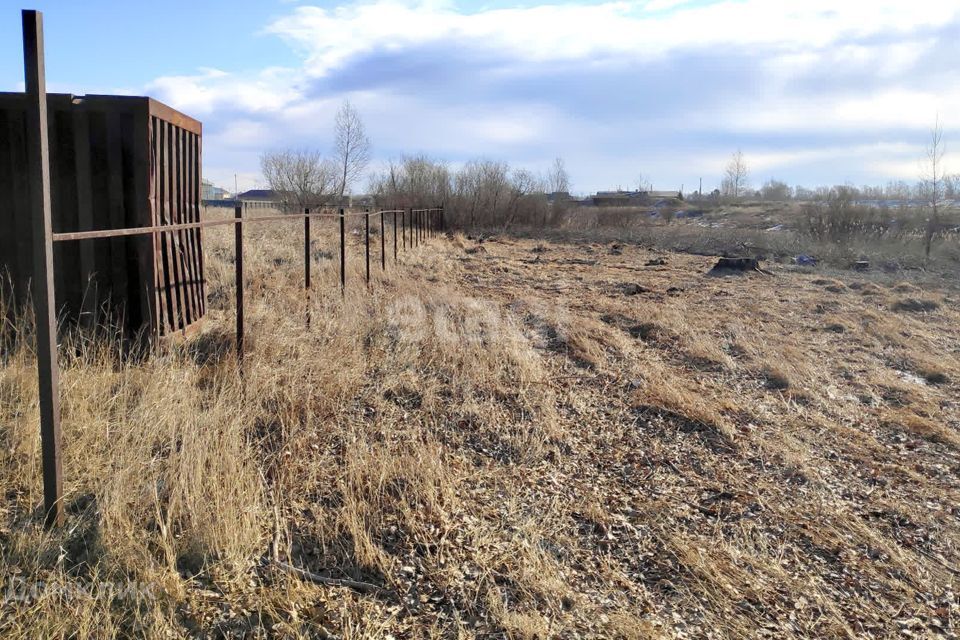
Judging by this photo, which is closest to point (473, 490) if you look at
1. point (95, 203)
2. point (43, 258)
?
point (43, 258)

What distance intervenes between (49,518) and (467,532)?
1.96 meters

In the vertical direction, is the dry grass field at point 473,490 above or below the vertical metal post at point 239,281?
below

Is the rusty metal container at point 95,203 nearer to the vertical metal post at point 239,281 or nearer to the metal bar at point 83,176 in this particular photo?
the metal bar at point 83,176

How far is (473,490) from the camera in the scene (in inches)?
164

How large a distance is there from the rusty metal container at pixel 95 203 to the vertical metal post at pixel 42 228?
2.77m

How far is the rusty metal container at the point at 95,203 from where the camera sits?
5703mm

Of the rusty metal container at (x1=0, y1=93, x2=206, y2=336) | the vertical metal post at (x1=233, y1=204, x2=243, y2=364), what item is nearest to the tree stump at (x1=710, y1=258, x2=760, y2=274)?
the vertical metal post at (x1=233, y1=204, x2=243, y2=364)

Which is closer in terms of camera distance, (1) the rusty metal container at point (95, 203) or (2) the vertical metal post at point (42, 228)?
(2) the vertical metal post at point (42, 228)

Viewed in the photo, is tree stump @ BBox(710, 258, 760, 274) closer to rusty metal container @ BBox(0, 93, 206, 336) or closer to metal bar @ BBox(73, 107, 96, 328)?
rusty metal container @ BBox(0, 93, 206, 336)

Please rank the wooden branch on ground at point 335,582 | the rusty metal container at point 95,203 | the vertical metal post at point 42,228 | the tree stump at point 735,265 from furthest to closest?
the tree stump at point 735,265 < the rusty metal container at point 95,203 < the wooden branch on ground at point 335,582 < the vertical metal post at point 42,228

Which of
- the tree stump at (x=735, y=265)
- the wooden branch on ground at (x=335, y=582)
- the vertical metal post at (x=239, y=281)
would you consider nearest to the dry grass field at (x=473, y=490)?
the wooden branch on ground at (x=335, y=582)

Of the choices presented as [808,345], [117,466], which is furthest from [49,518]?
[808,345]

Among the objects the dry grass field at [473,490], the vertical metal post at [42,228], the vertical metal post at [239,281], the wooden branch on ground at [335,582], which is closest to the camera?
the vertical metal post at [42,228]

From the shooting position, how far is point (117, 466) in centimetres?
365
